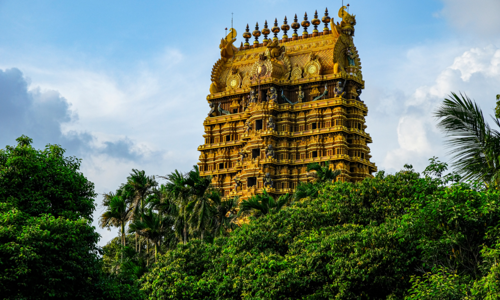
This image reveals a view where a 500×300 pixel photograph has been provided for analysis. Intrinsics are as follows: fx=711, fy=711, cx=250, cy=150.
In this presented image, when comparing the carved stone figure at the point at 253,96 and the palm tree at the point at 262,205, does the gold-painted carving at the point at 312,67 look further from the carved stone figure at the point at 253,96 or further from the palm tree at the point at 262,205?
the palm tree at the point at 262,205

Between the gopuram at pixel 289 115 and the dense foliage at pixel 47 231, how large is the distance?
40684 mm

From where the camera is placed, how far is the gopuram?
3103 inches

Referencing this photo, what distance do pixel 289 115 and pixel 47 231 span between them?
51.4 meters

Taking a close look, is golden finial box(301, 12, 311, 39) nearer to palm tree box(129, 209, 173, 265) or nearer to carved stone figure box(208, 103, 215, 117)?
carved stone figure box(208, 103, 215, 117)

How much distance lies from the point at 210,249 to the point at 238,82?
46944mm

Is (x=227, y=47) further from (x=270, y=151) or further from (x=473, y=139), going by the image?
(x=473, y=139)

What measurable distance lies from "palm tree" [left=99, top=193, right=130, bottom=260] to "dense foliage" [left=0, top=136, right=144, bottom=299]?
19.7 metres

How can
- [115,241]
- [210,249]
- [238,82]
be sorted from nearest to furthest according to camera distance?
1. [210,249]
2. [115,241]
3. [238,82]

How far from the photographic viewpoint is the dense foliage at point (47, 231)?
3192cm

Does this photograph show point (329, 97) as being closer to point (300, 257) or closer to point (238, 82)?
point (238, 82)

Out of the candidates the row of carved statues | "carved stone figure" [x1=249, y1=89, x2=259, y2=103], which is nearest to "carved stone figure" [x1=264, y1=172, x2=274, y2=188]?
the row of carved statues

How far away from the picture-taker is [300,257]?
3738 cm

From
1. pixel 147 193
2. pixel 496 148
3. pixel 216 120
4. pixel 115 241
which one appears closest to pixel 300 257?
pixel 496 148

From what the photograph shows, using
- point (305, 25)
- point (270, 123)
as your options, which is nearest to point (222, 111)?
point (270, 123)
